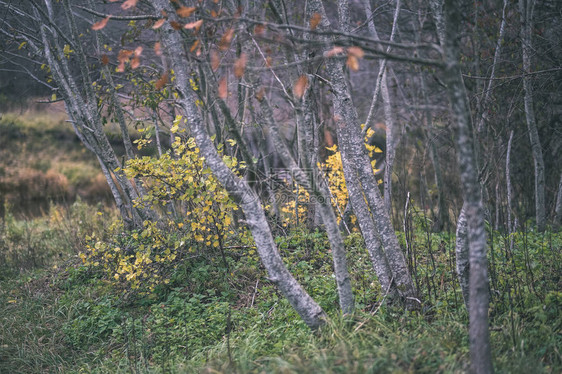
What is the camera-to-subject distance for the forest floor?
108 inches

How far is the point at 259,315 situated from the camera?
405 cm

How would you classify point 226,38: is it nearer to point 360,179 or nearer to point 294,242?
point 360,179

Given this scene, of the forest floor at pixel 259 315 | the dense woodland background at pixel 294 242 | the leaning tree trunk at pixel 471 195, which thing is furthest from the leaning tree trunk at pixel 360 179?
the leaning tree trunk at pixel 471 195

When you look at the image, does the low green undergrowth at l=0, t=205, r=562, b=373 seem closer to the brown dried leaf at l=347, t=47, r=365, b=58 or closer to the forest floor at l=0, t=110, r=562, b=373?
the forest floor at l=0, t=110, r=562, b=373

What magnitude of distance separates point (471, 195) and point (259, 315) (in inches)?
96.9

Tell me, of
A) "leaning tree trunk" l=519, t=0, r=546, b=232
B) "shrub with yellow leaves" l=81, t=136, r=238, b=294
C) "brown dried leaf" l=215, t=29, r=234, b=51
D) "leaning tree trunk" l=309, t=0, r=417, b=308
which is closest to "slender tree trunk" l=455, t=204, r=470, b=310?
"leaning tree trunk" l=309, t=0, r=417, b=308

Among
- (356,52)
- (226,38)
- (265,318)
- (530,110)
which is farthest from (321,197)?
(530,110)

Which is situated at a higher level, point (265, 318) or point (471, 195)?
point (471, 195)

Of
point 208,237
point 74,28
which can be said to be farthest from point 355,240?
point 74,28

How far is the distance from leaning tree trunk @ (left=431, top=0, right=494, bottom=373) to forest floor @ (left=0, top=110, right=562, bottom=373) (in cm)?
27

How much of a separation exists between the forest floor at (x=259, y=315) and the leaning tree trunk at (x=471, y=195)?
0.27 metres

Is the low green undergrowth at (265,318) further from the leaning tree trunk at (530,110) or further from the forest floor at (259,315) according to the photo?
the leaning tree trunk at (530,110)

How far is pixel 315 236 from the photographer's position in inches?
225

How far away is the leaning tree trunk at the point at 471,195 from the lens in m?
2.29
